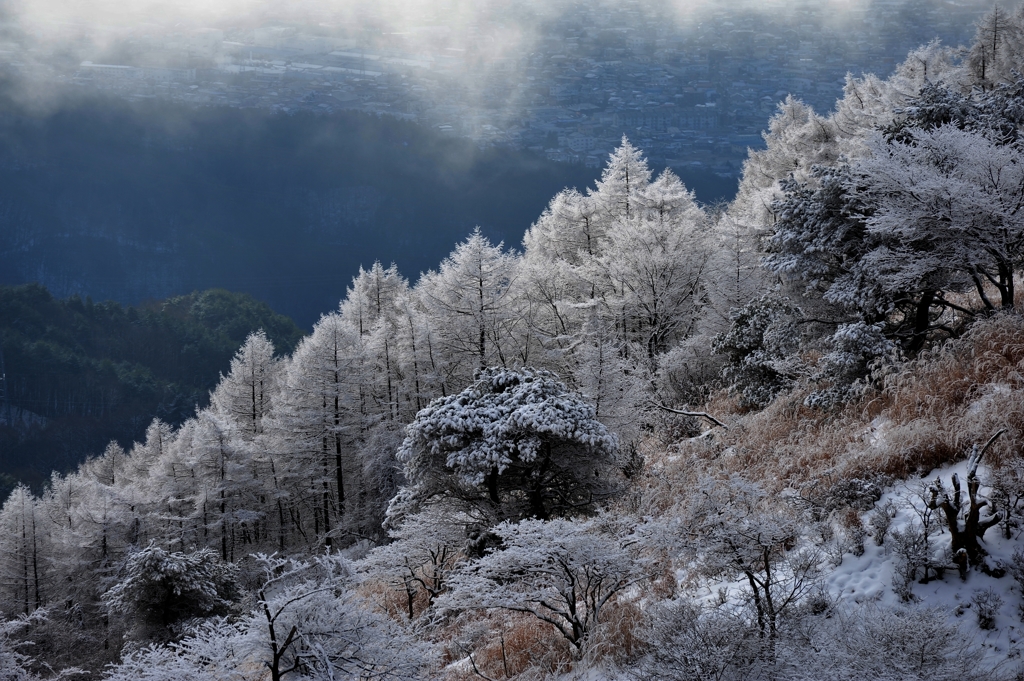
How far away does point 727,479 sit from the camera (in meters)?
9.69

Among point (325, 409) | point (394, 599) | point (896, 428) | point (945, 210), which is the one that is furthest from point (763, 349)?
point (325, 409)

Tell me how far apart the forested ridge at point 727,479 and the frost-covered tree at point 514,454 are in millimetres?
49

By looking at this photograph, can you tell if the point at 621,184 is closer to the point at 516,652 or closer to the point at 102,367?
the point at 516,652

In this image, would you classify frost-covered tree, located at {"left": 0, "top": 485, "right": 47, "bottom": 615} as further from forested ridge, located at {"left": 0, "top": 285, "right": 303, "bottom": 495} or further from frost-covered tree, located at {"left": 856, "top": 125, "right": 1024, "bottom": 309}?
forested ridge, located at {"left": 0, "top": 285, "right": 303, "bottom": 495}

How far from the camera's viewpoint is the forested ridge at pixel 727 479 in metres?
5.20

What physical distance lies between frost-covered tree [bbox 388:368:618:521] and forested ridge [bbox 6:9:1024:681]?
49 millimetres

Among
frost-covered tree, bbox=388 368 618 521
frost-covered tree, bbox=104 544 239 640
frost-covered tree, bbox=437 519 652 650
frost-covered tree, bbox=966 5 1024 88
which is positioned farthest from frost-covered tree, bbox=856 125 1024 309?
frost-covered tree, bbox=966 5 1024 88

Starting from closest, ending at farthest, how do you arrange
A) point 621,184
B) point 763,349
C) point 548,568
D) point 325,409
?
point 548,568 < point 763,349 < point 325,409 < point 621,184

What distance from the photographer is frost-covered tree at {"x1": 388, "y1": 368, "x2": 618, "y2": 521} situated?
33.2 feet

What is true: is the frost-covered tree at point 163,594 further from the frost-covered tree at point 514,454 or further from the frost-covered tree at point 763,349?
the frost-covered tree at point 763,349

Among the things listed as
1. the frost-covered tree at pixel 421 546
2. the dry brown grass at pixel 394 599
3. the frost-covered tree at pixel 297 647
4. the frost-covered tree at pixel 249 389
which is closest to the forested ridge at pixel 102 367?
the frost-covered tree at pixel 249 389

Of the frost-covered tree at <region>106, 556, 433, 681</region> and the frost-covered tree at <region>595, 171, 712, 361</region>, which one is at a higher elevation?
the frost-covered tree at <region>595, 171, 712, 361</region>

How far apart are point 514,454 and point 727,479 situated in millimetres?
3055

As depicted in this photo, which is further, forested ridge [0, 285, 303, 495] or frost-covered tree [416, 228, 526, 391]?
forested ridge [0, 285, 303, 495]
